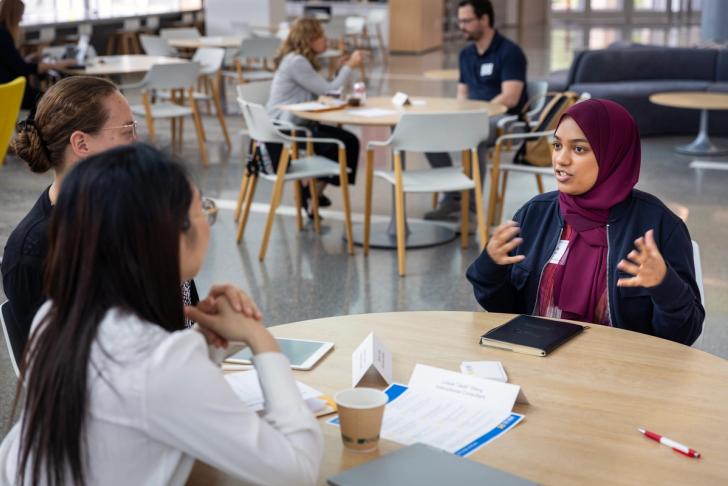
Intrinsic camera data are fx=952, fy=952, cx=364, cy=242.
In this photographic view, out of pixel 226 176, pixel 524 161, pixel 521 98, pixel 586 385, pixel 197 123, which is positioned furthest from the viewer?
pixel 197 123

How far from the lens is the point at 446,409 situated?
1.70 m

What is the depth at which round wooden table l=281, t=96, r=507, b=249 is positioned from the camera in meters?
5.23

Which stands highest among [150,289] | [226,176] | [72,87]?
[72,87]

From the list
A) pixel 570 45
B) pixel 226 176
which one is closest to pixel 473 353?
pixel 226 176

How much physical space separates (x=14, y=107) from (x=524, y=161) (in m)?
3.00

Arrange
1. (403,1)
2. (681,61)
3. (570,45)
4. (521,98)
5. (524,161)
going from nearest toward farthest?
(524,161) → (521,98) → (681,61) → (403,1) → (570,45)

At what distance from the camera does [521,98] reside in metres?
6.14

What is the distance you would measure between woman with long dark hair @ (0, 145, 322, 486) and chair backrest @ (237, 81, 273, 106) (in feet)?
15.8

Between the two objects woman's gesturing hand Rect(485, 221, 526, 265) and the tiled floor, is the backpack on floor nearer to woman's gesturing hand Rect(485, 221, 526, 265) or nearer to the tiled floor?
the tiled floor

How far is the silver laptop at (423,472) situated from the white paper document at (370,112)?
3.95 m

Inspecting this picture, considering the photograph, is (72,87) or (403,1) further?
(403,1)

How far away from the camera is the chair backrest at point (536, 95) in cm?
609

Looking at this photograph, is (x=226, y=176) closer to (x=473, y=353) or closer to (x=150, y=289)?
(x=473, y=353)

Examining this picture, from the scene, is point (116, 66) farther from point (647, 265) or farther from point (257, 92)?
point (647, 265)
